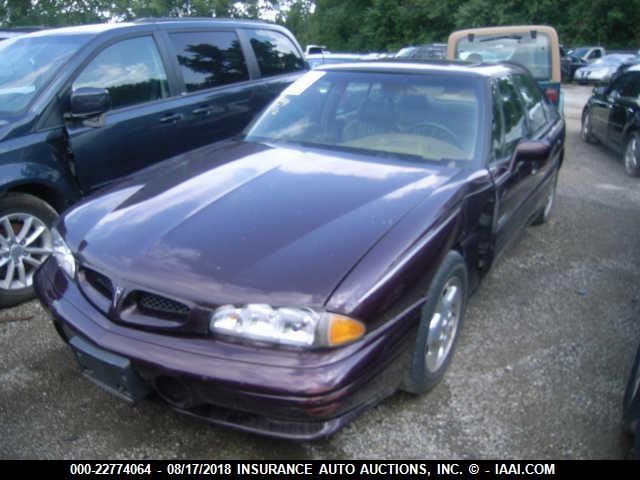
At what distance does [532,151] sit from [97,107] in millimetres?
2834

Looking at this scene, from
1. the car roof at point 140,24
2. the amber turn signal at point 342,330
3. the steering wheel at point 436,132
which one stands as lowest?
the amber turn signal at point 342,330

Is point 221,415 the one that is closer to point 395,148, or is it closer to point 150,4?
point 395,148

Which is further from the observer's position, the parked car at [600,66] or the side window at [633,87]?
the parked car at [600,66]

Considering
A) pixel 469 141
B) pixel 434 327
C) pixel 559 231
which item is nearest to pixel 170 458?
pixel 434 327

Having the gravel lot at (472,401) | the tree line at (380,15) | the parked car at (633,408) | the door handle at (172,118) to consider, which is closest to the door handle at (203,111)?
the door handle at (172,118)

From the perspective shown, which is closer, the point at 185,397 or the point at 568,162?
the point at 185,397

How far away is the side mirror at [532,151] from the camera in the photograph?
3346 mm

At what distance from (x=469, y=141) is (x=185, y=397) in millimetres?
2081

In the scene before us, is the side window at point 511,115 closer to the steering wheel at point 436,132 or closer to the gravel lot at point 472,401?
the steering wheel at point 436,132

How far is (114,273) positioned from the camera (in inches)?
88.4

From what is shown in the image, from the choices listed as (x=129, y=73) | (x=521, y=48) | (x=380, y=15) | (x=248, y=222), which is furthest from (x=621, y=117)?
(x=380, y=15)

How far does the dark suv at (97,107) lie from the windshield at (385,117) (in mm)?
1107

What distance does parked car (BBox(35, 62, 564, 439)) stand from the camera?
6.57 ft
